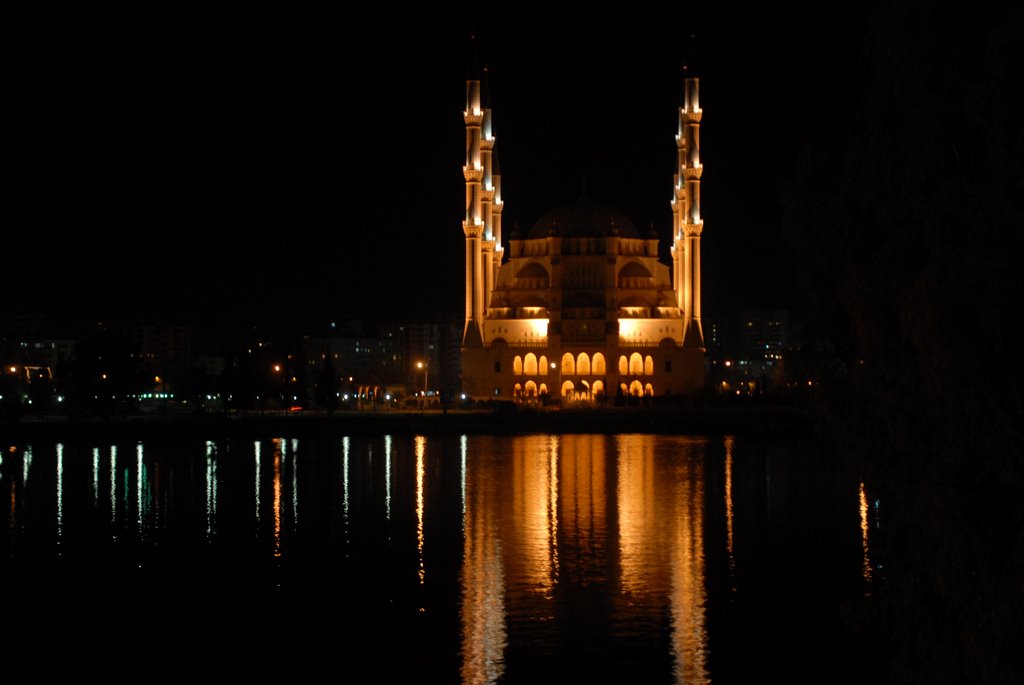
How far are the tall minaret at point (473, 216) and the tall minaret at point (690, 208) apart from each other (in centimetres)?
1246

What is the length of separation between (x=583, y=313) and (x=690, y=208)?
30.8ft

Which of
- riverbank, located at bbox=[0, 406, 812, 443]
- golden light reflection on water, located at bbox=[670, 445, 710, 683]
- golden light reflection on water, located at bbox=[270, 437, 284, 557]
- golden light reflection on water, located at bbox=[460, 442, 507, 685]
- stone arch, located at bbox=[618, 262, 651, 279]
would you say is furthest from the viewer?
stone arch, located at bbox=[618, 262, 651, 279]

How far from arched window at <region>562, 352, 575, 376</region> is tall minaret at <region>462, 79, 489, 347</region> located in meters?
5.38

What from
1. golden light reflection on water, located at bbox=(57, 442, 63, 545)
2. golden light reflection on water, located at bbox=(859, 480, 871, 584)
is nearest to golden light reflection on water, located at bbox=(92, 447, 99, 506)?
golden light reflection on water, located at bbox=(57, 442, 63, 545)

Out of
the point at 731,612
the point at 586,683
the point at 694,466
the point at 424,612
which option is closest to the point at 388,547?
the point at 424,612

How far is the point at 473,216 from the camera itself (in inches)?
3460

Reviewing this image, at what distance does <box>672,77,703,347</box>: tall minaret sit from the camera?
286 feet

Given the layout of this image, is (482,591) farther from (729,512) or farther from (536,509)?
(729,512)

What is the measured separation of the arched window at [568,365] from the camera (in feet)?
294

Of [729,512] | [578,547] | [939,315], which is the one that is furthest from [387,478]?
[939,315]

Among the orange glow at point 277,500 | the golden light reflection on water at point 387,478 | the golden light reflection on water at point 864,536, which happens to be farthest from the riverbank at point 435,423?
the golden light reflection on water at point 864,536

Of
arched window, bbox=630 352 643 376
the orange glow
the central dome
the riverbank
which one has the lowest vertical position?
the orange glow

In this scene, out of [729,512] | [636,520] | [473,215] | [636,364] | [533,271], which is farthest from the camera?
[533,271]

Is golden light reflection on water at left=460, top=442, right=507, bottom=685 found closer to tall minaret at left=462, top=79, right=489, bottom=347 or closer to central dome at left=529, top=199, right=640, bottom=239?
tall minaret at left=462, top=79, right=489, bottom=347
